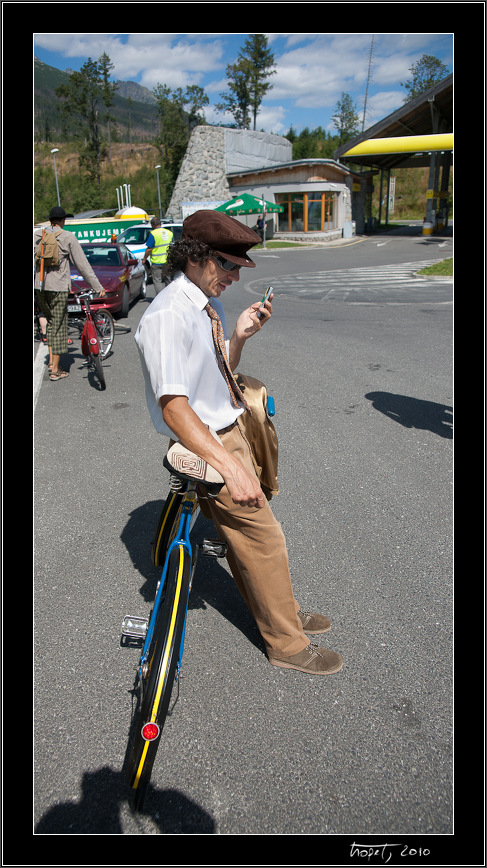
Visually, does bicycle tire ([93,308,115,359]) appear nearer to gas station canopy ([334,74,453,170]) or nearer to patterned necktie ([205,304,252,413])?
patterned necktie ([205,304,252,413])

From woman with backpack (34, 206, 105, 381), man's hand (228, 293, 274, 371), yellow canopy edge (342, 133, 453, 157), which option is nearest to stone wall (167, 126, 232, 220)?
yellow canopy edge (342, 133, 453, 157)

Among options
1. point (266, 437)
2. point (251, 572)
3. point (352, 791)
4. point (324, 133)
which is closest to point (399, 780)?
point (352, 791)

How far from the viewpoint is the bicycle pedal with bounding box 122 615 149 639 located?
2201 mm

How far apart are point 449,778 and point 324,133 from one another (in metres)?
81.8

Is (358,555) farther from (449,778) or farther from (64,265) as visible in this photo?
(64,265)

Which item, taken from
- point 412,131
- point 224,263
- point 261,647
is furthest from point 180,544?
point 412,131

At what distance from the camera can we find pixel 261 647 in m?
2.68

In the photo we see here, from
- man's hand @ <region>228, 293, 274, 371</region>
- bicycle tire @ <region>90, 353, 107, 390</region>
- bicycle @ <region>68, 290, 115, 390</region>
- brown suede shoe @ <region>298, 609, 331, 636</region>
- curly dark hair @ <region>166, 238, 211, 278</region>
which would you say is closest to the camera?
curly dark hair @ <region>166, 238, 211, 278</region>

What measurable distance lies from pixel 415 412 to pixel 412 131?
38475mm

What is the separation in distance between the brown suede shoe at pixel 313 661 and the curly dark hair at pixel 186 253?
178 centimetres

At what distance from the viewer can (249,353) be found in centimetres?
856

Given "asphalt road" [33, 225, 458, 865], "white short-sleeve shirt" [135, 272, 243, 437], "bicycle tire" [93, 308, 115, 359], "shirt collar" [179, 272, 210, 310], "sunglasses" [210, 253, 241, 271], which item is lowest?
"asphalt road" [33, 225, 458, 865]

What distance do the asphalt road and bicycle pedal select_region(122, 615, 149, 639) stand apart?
1.32ft

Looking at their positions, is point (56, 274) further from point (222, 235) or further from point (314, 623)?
point (314, 623)
